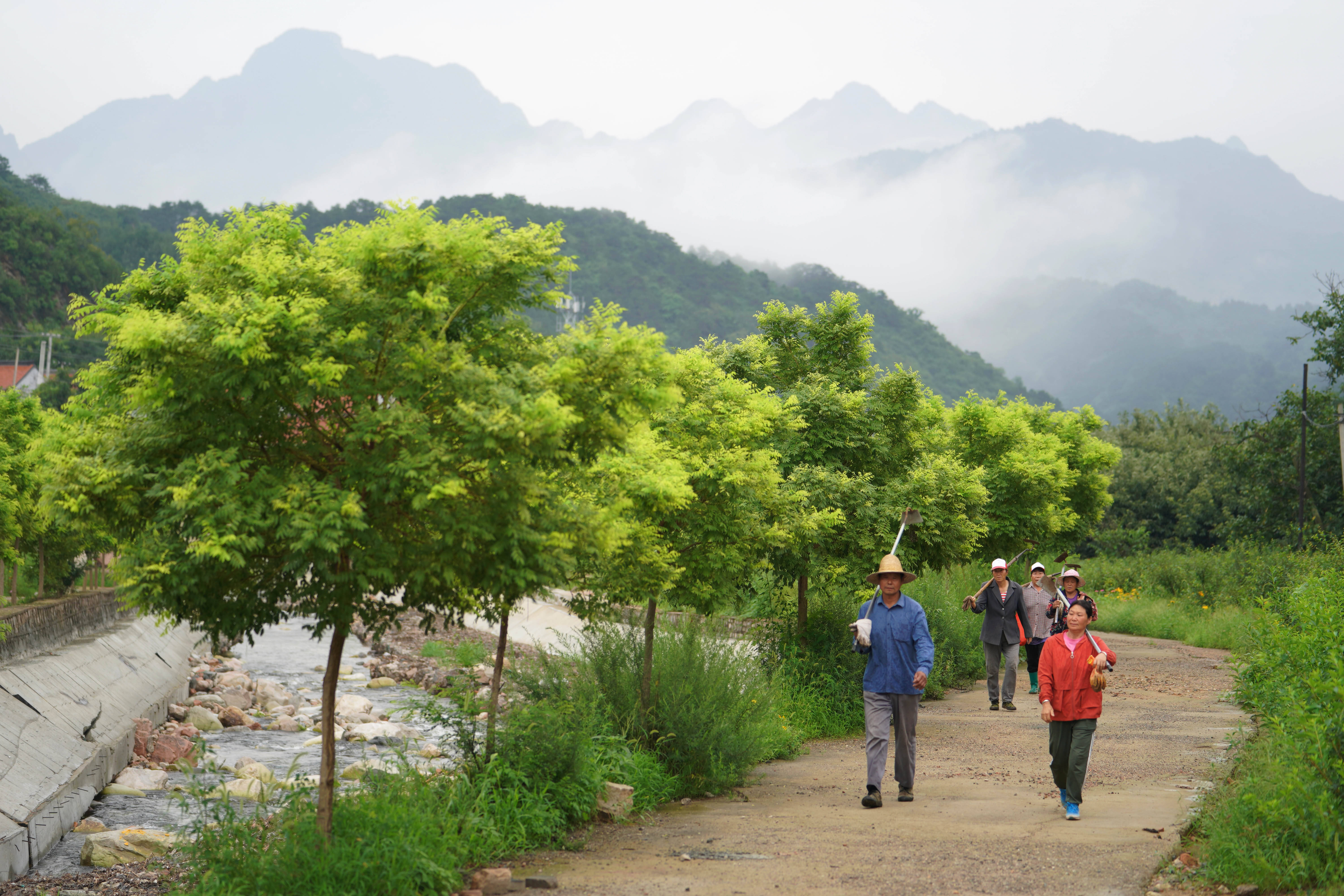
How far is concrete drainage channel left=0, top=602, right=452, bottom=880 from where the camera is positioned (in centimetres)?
1005

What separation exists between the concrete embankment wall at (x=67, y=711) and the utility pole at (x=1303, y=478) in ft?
102

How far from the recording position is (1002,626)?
1431cm

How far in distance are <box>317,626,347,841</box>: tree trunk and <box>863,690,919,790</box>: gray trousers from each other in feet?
14.4

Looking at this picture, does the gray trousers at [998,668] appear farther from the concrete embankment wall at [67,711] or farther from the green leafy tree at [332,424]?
the concrete embankment wall at [67,711]

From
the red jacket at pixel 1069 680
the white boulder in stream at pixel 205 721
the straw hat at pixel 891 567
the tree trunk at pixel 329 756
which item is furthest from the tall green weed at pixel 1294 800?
the white boulder in stream at pixel 205 721

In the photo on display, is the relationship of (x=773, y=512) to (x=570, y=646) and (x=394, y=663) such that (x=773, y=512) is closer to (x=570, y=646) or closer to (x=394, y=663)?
(x=570, y=646)

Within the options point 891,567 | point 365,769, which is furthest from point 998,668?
point 365,769

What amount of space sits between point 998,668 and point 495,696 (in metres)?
9.61

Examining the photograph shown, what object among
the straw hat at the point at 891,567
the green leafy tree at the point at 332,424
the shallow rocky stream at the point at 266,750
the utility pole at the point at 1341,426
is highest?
the utility pole at the point at 1341,426

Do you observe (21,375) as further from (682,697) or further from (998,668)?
(682,697)

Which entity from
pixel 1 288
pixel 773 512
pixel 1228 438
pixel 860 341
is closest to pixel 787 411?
pixel 773 512

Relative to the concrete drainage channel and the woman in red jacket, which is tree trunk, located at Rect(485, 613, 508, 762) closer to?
the concrete drainage channel

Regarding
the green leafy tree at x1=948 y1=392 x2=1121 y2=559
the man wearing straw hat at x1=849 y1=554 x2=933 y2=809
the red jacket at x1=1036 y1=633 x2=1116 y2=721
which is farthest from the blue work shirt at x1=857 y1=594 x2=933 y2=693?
the green leafy tree at x1=948 y1=392 x2=1121 y2=559

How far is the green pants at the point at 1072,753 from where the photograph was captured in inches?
307
